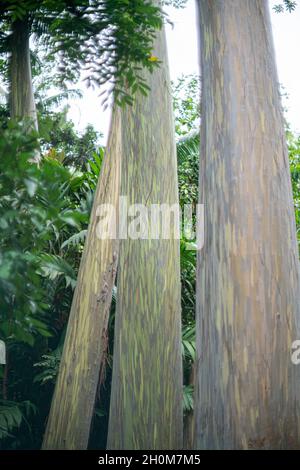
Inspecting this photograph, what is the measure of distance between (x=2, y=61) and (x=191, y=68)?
330 inches

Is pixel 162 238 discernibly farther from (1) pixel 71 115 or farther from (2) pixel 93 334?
(1) pixel 71 115

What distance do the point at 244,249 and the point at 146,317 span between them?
1836 mm

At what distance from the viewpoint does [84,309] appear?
6.98 meters

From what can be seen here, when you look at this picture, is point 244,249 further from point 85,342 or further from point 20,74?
point 20,74

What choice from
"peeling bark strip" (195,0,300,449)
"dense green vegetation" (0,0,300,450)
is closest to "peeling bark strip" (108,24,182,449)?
"dense green vegetation" (0,0,300,450)

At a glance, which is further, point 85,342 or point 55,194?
point 85,342

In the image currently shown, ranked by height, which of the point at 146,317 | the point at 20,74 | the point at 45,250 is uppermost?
the point at 20,74

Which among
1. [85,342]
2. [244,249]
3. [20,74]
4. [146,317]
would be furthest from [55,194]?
[20,74]

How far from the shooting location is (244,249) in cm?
425

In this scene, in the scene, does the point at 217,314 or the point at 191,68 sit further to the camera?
the point at 191,68

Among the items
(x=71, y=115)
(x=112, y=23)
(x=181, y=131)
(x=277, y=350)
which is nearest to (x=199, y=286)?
(x=277, y=350)

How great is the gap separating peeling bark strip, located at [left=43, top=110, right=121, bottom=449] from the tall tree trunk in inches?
54.0

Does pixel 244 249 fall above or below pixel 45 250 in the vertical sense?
below
